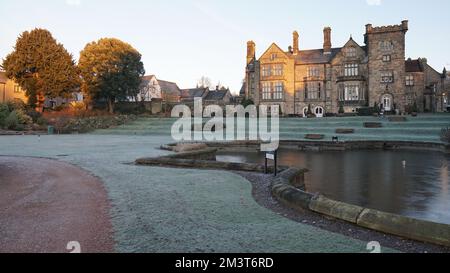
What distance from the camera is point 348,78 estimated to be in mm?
54188

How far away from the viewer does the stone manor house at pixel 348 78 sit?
173 feet

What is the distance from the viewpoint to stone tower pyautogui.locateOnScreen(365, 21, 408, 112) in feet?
172

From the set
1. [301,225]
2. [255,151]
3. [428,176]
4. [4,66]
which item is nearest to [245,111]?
[255,151]

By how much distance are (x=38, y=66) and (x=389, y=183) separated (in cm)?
A: 5373

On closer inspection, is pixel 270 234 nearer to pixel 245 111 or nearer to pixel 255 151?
pixel 255 151

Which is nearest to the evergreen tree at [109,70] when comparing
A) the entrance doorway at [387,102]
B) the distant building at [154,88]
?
the distant building at [154,88]

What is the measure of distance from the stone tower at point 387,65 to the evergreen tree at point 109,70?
3822 centimetres

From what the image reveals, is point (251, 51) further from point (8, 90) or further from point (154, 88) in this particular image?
point (8, 90)

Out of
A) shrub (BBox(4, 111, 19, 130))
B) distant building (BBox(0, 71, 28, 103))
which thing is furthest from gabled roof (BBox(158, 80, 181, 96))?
shrub (BBox(4, 111, 19, 130))

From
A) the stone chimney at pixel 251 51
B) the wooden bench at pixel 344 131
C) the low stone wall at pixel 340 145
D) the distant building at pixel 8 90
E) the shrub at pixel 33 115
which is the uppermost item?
the stone chimney at pixel 251 51

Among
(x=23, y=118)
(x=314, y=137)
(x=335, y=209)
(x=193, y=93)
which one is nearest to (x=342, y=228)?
(x=335, y=209)

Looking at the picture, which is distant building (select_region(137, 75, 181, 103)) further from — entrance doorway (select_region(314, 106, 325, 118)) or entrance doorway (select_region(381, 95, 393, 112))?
entrance doorway (select_region(381, 95, 393, 112))

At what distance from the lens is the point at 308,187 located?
466 inches

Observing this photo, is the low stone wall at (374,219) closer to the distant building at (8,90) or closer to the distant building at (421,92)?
the distant building at (421,92)
